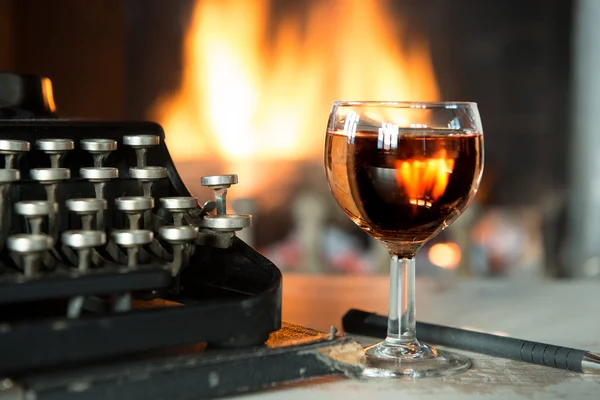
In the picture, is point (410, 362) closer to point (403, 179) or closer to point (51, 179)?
point (403, 179)

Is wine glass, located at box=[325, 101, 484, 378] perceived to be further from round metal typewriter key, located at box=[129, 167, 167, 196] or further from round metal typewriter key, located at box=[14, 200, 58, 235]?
round metal typewriter key, located at box=[14, 200, 58, 235]

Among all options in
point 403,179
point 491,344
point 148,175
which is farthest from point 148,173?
point 491,344

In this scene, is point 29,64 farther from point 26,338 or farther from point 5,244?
point 26,338

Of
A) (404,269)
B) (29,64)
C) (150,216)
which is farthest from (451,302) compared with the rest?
(29,64)

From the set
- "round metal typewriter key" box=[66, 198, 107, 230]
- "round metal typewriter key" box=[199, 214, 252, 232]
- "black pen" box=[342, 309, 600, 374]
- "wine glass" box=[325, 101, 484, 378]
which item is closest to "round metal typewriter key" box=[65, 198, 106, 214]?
"round metal typewriter key" box=[66, 198, 107, 230]

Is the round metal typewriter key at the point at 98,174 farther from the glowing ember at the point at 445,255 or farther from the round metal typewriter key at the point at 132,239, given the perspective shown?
the glowing ember at the point at 445,255

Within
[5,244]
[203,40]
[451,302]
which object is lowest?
[451,302]
